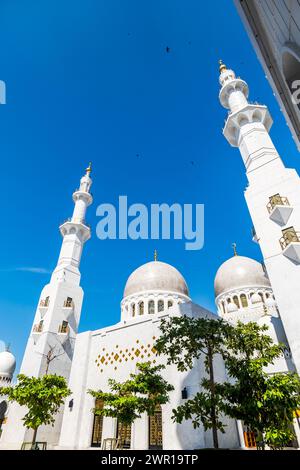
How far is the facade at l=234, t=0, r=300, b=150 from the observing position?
17.1ft

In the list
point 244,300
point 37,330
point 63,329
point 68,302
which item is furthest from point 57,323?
point 244,300

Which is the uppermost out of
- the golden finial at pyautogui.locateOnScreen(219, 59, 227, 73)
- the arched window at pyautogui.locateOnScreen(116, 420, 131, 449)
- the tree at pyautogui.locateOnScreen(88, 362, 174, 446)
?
the golden finial at pyautogui.locateOnScreen(219, 59, 227, 73)

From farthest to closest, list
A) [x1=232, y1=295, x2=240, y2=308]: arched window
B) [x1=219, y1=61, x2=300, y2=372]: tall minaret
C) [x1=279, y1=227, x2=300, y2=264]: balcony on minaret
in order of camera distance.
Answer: [x1=232, y1=295, x2=240, y2=308]: arched window → [x1=279, y1=227, x2=300, y2=264]: balcony on minaret → [x1=219, y1=61, x2=300, y2=372]: tall minaret

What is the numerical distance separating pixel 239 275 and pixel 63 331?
19.4 meters

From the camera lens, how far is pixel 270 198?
62.7 ft

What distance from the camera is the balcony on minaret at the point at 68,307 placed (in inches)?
1020

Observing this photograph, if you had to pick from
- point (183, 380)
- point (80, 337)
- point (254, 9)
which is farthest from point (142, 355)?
point (254, 9)

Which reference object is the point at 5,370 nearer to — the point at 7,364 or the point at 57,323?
the point at 7,364

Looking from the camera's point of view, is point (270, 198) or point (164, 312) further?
point (270, 198)

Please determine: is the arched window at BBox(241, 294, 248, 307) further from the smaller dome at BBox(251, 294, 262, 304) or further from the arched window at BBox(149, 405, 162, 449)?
the arched window at BBox(149, 405, 162, 449)

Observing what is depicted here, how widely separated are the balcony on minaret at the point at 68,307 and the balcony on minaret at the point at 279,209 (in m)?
19.1

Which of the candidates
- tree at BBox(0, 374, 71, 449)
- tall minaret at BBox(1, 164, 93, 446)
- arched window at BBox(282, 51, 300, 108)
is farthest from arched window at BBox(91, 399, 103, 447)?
arched window at BBox(282, 51, 300, 108)
